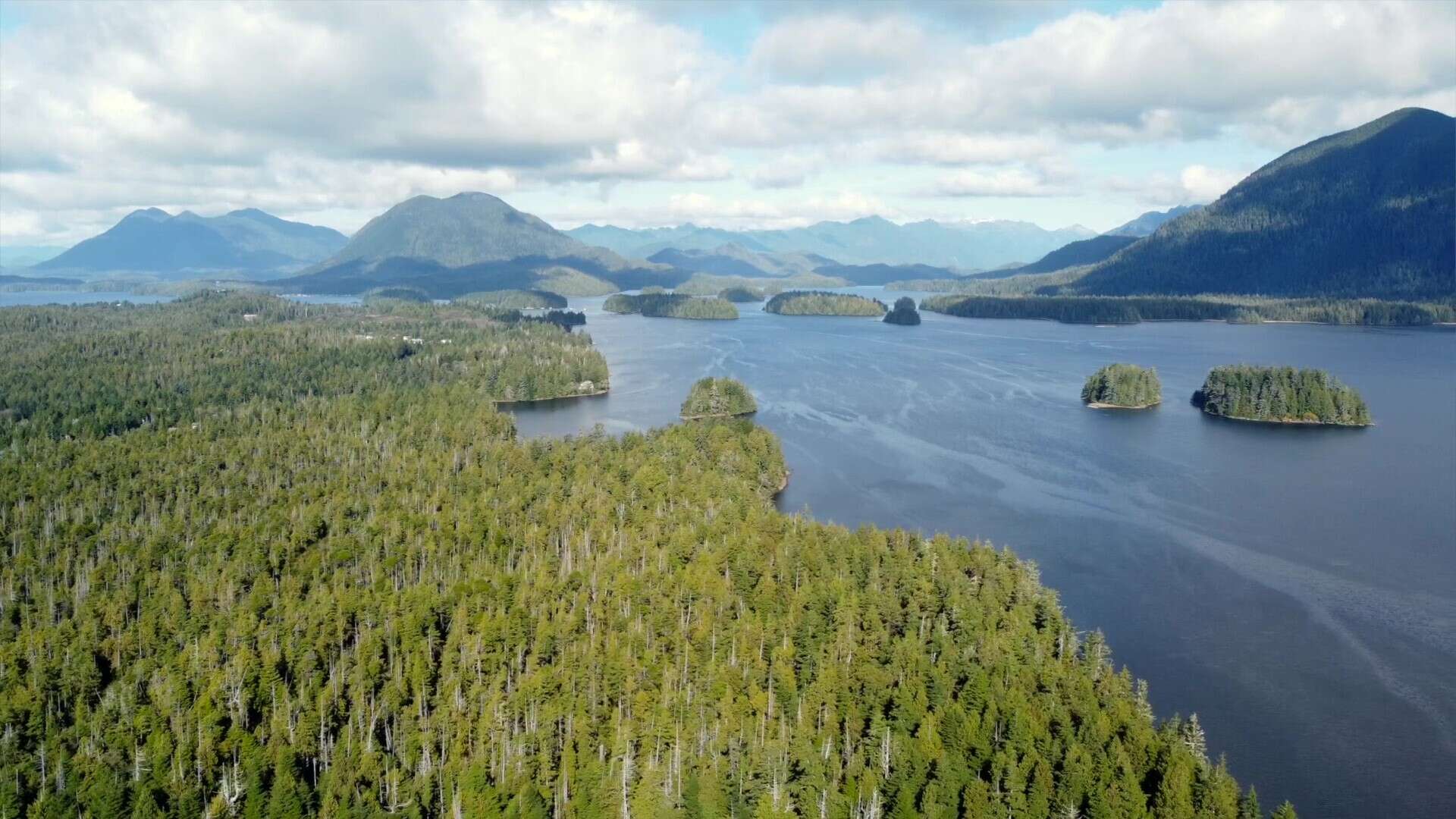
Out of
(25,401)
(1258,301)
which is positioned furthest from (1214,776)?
(1258,301)

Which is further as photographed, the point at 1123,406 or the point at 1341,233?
the point at 1341,233

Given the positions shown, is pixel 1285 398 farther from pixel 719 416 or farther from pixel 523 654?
pixel 523 654

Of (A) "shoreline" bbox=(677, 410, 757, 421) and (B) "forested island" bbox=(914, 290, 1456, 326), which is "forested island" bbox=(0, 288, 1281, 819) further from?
(B) "forested island" bbox=(914, 290, 1456, 326)

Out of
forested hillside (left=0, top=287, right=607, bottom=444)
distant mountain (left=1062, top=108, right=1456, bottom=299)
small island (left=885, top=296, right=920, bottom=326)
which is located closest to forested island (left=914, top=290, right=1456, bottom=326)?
distant mountain (left=1062, top=108, right=1456, bottom=299)

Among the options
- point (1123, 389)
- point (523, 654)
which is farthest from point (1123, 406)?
point (523, 654)

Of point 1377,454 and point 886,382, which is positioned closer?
point 1377,454

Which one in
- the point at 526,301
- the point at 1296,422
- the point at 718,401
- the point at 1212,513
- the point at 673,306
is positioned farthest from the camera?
the point at 526,301

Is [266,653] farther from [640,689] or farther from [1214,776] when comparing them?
[1214,776]
